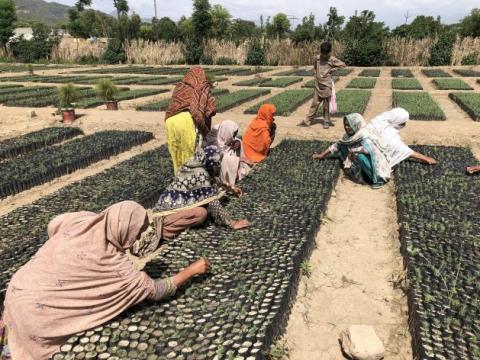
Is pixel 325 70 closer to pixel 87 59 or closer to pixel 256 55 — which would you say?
pixel 256 55

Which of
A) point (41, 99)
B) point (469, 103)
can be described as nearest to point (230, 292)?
point (469, 103)

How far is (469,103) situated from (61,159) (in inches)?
403

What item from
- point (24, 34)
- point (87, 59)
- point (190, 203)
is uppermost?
point (24, 34)

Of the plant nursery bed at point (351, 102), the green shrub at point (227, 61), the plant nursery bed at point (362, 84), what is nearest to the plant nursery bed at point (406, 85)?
the plant nursery bed at point (362, 84)

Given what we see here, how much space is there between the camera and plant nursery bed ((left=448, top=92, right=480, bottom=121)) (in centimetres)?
954

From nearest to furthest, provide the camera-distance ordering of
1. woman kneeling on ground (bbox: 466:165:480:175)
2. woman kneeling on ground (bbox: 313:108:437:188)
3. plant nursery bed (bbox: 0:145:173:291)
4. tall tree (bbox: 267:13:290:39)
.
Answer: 1. plant nursery bed (bbox: 0:145:173:291)
2. woman kneeling on ground (bbox: 466:165:480:175)
3. woman kneeling on ground (bbox: 313:108:437:188)
4. tall tree (bbox: 267:13:290:39)

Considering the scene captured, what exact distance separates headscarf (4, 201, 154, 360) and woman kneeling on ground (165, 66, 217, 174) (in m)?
1.56

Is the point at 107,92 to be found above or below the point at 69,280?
above

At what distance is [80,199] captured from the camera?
508 cm

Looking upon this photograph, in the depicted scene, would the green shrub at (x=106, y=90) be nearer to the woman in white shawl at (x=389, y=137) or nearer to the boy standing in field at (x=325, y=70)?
the boy standing in field at (x=325, y=70)

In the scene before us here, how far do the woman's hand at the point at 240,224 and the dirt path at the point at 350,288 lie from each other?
0.76 metres

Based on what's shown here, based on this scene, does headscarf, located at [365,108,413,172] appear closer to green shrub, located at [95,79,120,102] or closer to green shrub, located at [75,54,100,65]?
green shrub, located at [95,79,120,102]

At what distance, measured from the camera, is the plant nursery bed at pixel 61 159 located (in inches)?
234

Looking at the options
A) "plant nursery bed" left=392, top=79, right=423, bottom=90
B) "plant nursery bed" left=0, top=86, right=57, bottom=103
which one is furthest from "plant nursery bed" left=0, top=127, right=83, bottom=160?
"plant nursery bed" left=392, top=79, right=423, bottom=90
